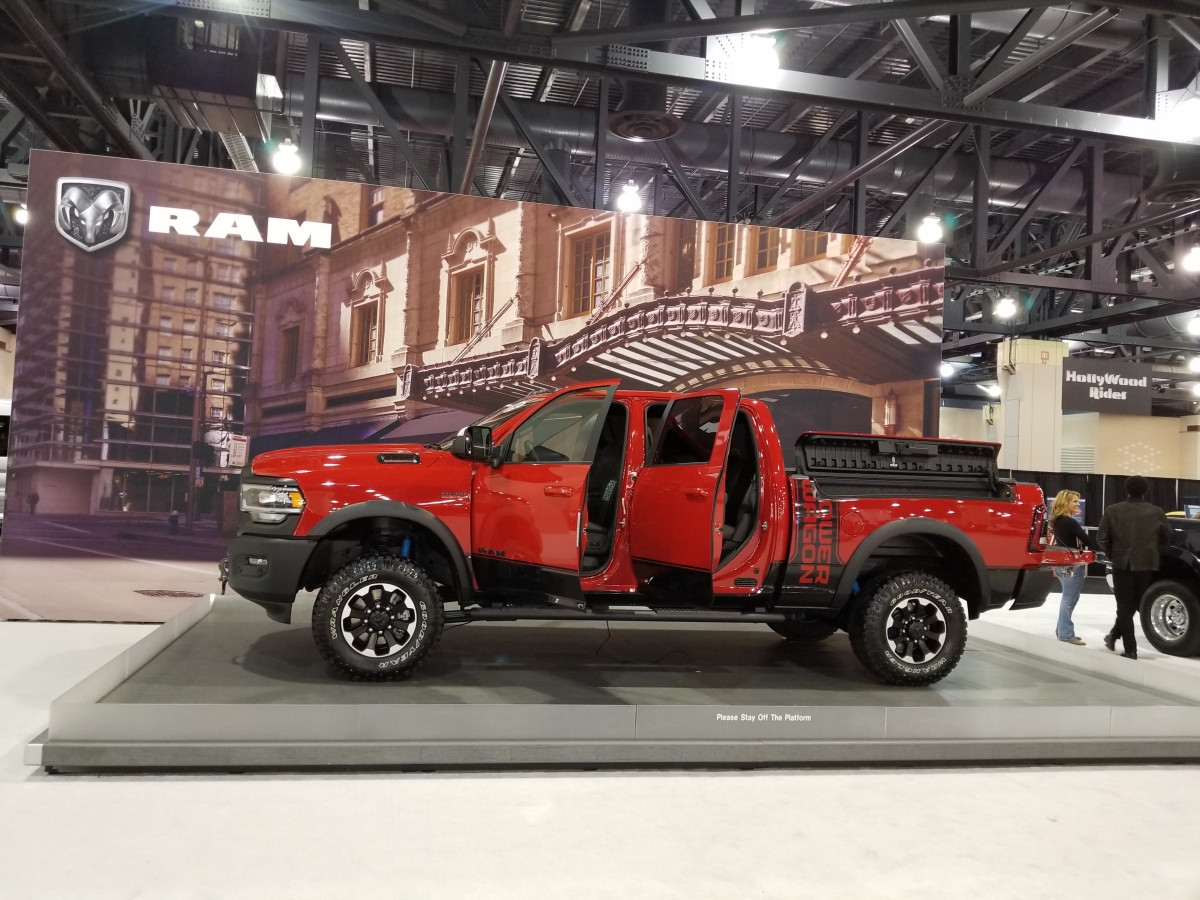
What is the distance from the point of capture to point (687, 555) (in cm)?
473

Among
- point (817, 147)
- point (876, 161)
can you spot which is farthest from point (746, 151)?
point (876, 161)

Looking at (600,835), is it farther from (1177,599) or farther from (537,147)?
(537,147)

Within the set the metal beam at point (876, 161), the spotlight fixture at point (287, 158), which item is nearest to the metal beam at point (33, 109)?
the spotlight fixture at point (287, 158)

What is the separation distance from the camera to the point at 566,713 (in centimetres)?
413

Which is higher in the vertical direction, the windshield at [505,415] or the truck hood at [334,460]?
the windshield at [505,415]

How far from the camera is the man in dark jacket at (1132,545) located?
23.8 feet

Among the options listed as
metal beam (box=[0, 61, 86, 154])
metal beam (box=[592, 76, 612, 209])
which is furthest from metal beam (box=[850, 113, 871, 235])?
metal beam (box=[0, 61, 86, 154])

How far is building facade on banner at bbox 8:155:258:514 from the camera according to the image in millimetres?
7602

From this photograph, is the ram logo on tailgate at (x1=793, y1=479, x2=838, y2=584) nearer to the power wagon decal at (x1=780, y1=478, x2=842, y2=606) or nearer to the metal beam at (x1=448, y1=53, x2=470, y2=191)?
the power wagon decal at (x1=780, y1=478, x2=842, y2=606)

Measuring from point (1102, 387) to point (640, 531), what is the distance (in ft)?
53.6

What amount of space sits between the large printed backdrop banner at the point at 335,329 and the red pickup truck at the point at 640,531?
3.29m

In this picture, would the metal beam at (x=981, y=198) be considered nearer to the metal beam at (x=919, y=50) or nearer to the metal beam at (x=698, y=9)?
the metal beam at (x=919, y=50)

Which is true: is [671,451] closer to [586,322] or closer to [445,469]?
[445,469]

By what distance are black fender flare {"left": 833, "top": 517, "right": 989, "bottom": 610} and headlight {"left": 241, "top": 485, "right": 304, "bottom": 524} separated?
2.97 m
